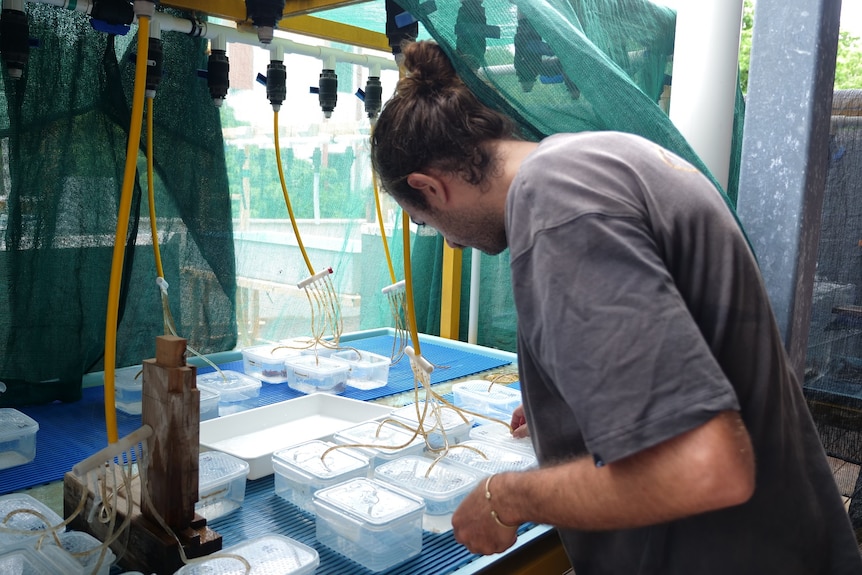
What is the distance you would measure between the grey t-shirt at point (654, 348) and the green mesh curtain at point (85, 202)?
139cm

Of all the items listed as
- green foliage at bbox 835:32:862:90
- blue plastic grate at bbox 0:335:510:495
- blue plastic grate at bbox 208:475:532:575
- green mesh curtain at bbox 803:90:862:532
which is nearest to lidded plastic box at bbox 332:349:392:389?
blue plastic grate at bbox 0:335:510:495

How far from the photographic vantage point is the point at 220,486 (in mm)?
1103

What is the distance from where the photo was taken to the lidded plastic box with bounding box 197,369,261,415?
160cm

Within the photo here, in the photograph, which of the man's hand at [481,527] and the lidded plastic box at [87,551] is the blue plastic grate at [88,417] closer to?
the lidded plastic box at [87,551]

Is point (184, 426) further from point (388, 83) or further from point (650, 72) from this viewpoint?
point (388, 83)

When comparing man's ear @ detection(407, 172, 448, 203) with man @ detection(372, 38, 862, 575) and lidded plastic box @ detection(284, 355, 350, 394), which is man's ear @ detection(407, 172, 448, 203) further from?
lidded plastic box @ detection(284, 355, 350, 394)

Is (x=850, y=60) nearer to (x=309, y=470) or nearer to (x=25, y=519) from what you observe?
(x=309, y=470)

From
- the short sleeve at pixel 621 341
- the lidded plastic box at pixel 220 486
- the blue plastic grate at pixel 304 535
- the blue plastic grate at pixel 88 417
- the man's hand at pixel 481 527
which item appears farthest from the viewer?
the blue plastic grate at pixel 88 417

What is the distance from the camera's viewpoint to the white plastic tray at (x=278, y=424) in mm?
1337

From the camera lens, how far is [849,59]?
10680 mm

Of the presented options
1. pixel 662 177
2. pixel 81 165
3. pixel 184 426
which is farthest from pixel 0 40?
pixel 662 177

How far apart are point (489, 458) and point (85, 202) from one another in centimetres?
120

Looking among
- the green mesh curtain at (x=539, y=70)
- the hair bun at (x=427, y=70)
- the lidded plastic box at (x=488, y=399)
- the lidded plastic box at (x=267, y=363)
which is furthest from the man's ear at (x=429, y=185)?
the lidded plastic box at (x=267, y=363)

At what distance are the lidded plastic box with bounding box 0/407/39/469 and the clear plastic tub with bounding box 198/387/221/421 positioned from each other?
0.33 metres
